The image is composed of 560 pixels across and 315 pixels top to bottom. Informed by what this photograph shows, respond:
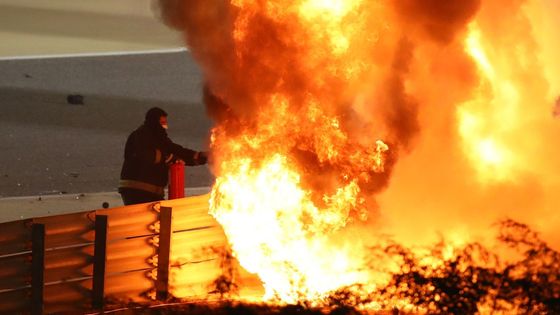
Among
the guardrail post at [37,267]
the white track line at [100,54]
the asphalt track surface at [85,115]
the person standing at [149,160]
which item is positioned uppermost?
the white track line at [100,54]

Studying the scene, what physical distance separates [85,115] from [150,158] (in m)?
15.1

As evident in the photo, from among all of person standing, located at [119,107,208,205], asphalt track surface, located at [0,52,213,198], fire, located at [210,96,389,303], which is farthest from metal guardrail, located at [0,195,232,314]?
asphalt track surface, located at [0,52,213,198]

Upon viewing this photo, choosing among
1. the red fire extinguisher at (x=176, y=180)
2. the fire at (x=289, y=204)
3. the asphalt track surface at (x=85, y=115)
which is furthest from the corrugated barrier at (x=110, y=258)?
the asphalt track surface at (x=85, y=115)

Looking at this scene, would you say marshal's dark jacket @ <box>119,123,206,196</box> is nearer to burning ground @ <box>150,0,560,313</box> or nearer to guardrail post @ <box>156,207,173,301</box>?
burning ground @ <box>150,0,560,313</box>

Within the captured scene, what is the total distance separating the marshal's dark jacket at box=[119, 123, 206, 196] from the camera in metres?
11.9

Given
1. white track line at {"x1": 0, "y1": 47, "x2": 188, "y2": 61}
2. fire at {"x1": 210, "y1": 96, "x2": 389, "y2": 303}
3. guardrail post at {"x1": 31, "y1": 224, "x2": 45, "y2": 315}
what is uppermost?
white track line at {"x1": 0, "y1": 47, "x2": 188, "y2": 61}

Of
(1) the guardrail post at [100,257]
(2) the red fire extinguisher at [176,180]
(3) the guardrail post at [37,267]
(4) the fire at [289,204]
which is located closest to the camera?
(3) the guardrail post at [37,267]

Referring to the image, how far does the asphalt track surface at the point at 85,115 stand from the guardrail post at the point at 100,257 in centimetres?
890

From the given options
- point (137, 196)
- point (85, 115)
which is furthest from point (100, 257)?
point (85, 115)

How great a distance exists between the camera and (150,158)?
11.9m

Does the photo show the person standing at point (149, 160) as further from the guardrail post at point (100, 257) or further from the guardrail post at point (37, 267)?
the guardrail post at point (37, 267)

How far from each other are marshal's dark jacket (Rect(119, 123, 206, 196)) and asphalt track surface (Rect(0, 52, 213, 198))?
621 cm

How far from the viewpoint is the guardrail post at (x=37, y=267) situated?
8883mm

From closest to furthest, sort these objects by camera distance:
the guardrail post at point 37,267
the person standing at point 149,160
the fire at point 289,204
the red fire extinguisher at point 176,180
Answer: the guardrail post at point 37,267 → the fire at point 289,204 → the red fire extinguisher at point 176,180 → the person standing at point 149,160
